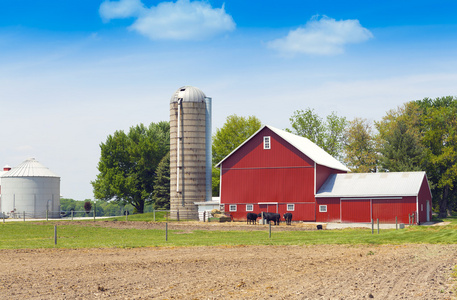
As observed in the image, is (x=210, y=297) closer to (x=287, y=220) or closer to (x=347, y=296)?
(x=347, y=296)

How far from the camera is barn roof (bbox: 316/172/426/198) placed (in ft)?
180

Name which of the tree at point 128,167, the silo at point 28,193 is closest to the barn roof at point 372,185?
the tree at point 128,167

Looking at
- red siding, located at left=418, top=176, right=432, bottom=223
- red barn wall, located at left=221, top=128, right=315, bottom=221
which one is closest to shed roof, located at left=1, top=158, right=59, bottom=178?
red barn wall, located at left=221, top=128, right=315, bottom=221

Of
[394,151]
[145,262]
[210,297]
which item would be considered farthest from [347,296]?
[394,151]

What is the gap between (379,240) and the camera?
3169cm

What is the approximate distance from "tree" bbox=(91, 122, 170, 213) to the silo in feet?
26.6

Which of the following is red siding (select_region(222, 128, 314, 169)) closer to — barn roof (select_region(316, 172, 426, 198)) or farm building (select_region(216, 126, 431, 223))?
farm building (select_region(216, 126, 431, 223))

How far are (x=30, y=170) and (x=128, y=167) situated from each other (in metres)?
14.5

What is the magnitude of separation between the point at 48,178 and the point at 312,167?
1763 inches

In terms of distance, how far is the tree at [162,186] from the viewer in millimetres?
84125

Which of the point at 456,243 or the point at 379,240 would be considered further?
the point at 379,240

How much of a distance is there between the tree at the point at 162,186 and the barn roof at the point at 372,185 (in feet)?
98.4

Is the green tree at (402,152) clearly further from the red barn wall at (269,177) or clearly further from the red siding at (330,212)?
the red barn wall at (269,177)

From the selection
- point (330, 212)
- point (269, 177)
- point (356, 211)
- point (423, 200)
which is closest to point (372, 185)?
point (356, 211)
